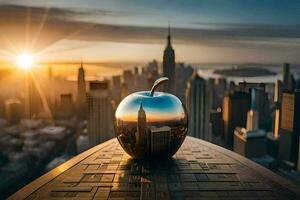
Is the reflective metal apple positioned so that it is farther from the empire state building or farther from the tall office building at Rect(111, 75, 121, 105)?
the tall office building at Rect(111, 75, 121, 105)

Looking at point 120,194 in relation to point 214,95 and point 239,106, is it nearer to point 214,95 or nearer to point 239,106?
point 239,106

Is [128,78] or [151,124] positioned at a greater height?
[128,78]

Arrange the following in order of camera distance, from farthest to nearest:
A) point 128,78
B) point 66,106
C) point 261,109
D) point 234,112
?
1. point 128,78
2. point 66,106
3. point 261,109
4. point 234,112

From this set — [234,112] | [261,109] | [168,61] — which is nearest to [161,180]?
[168,61]

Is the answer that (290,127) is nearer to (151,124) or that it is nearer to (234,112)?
(234,112)

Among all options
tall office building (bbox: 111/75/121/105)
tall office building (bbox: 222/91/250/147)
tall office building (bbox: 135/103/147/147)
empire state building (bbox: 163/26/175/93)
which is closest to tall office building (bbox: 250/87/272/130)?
tall office building (bbox: 222/91/250/147)

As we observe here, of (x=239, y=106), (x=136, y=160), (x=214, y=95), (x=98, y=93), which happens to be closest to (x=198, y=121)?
(x=239, y=106)
